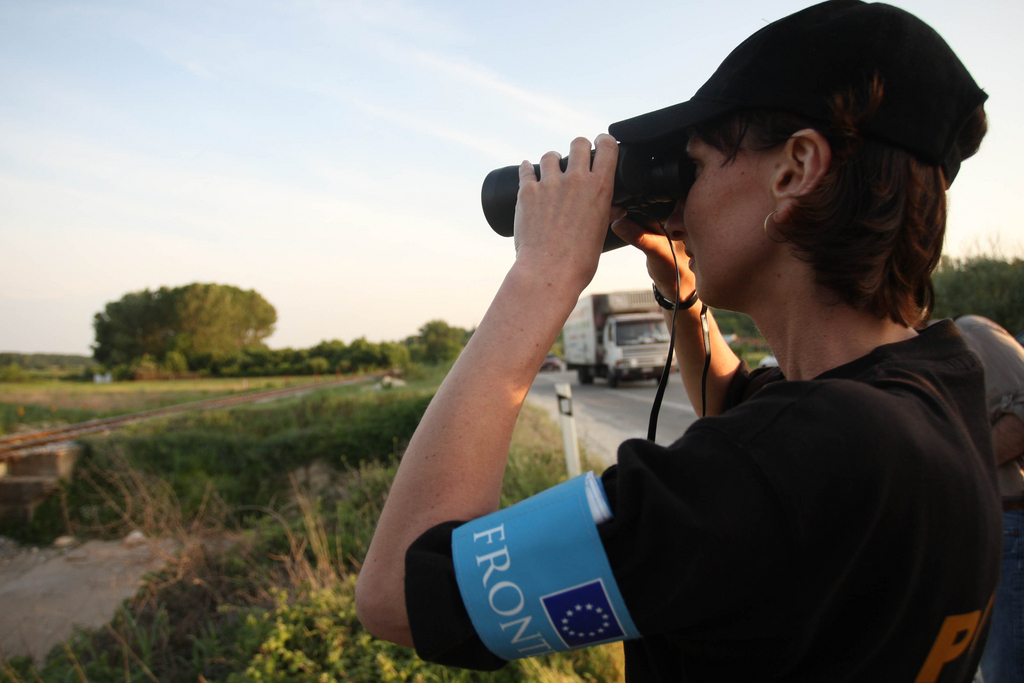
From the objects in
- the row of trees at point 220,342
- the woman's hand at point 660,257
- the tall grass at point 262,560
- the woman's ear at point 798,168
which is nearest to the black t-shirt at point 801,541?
the woman's ear at point 798,168

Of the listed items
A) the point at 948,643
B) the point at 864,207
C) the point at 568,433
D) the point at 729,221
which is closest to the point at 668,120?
the point at 729,221

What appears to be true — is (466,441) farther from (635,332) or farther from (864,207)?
(635,332)

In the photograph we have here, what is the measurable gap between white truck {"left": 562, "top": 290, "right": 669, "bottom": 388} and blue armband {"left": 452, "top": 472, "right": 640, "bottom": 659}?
1710 cm

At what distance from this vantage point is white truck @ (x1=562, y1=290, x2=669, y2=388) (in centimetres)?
1944

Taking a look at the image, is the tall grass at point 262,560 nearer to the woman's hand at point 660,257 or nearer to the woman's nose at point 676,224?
the woman's hand at point 660,257

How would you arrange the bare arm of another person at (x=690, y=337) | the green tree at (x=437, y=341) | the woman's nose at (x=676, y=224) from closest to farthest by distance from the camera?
the woman's nose at (x=676, y=224) < the bare arm of another person at (x=690, y=337) < the green tree at (x=437, y=341)

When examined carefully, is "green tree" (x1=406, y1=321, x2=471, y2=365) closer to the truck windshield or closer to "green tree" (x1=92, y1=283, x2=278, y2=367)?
the truck windshield

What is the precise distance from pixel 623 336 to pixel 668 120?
18.9 meters

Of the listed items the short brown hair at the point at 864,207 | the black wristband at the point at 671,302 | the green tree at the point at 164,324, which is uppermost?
the green tree at the point at 164,324

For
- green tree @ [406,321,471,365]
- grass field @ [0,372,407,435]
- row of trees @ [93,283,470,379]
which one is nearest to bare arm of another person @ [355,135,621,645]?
grass field @ [0,372,407,435]

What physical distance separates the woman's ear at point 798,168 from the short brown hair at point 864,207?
11 mm

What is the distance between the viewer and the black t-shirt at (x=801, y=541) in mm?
595

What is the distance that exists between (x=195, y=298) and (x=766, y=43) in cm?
4915

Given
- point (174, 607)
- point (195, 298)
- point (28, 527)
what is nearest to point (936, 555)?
point (174, 607)
